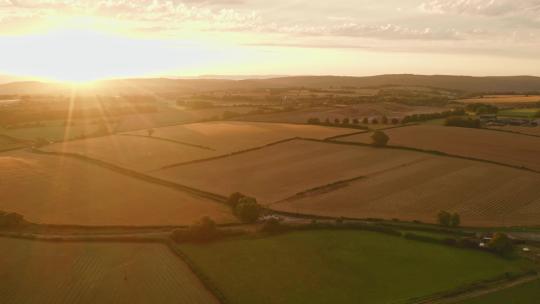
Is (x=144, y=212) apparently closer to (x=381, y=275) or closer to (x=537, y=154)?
(x=381, y=275)

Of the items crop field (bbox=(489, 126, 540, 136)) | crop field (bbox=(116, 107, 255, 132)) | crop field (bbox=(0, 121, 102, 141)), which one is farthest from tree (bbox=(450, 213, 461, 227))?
crop field (bbox=(116, 107, 255, 132))

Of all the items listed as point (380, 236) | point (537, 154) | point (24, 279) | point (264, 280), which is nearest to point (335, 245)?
point (380, 236)

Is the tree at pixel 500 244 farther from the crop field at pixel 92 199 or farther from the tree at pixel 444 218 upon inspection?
the crop field at pixel 92 199

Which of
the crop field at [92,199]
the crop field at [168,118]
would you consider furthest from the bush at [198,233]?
the crop field at [168,118]

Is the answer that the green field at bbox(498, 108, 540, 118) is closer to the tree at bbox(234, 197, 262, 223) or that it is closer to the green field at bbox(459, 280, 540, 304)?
the green field at bbox(459, 280, 540, 304)

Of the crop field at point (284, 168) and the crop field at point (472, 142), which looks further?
the crop field at point (472, 142)

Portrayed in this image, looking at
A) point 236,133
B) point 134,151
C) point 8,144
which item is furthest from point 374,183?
point 8,144
